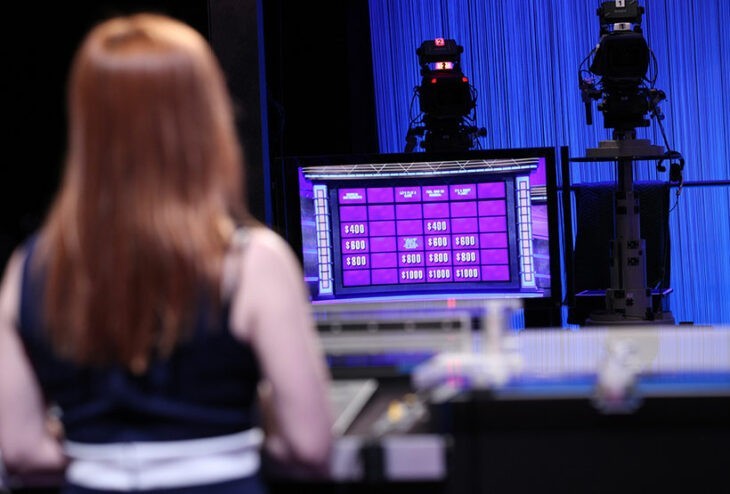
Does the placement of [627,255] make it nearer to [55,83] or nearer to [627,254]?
[627,254]

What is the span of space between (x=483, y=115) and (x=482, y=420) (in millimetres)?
5609

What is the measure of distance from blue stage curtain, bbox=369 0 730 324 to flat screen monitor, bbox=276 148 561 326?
3.78 meters

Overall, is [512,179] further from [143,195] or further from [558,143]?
[558,143]

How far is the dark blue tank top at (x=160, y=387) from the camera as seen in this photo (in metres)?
1.15

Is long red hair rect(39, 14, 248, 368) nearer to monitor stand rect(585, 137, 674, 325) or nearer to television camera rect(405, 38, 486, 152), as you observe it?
monitor stand rect(585, 137, 674, 325)

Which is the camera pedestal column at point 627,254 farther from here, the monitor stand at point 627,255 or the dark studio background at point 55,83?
the dark studio background at point 55,83

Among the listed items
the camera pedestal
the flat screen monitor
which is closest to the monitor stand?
the camera pedestal

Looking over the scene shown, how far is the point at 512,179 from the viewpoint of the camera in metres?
3.09

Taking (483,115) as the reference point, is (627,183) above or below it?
below

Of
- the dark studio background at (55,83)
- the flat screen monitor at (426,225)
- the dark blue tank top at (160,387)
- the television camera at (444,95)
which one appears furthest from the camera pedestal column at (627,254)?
the dark blue tank top at (160,387)

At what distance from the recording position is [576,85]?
691cm

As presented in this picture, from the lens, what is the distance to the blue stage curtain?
6781mm

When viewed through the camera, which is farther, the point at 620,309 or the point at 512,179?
the point at 620,309

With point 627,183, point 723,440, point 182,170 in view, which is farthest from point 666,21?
point 182,170
